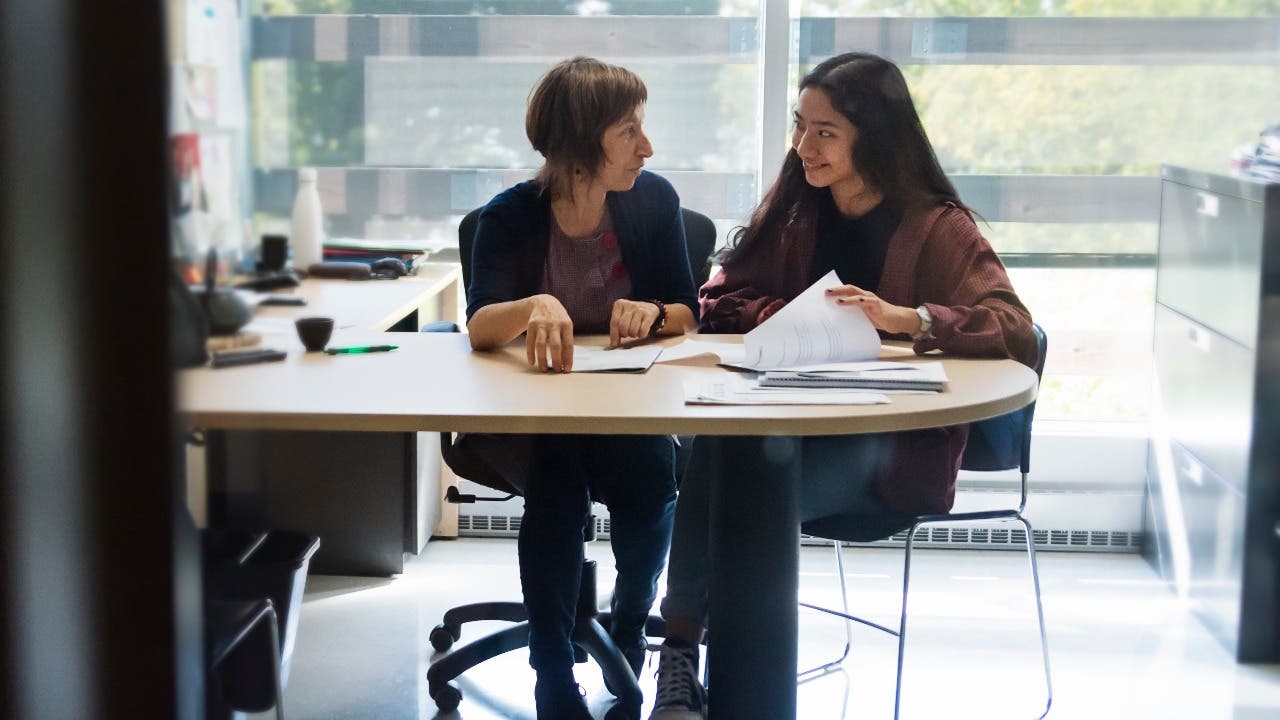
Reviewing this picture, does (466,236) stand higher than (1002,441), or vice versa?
(466,236)

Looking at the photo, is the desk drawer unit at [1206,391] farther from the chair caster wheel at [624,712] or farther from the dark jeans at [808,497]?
the chair caster wheel at [624,712]

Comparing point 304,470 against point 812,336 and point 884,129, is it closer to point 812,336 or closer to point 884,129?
point 812,336

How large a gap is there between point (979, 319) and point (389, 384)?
0.79 meters

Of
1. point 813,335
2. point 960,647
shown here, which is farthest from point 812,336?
point 960,647

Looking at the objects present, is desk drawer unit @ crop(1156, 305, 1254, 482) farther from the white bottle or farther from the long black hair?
the white bottle

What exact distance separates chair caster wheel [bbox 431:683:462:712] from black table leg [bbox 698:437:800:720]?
25.5 inches

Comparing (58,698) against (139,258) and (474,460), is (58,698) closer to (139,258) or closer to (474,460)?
(139,258)

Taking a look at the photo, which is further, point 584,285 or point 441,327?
point 441,327

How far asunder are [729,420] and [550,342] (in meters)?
0.32

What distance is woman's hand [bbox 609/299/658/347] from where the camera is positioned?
172 cm

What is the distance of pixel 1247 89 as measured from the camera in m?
2.72

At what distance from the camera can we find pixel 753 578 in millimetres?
1485

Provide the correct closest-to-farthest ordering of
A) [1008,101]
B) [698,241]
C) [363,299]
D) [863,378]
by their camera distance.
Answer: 1. [363,299]
2. [863,378]
3. [698,241]
4. [1008,101]

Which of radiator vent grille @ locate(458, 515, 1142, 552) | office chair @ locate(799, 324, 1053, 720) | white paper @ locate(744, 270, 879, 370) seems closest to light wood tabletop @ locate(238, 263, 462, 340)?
white paper @ locate(744, 270, 879, 370)
